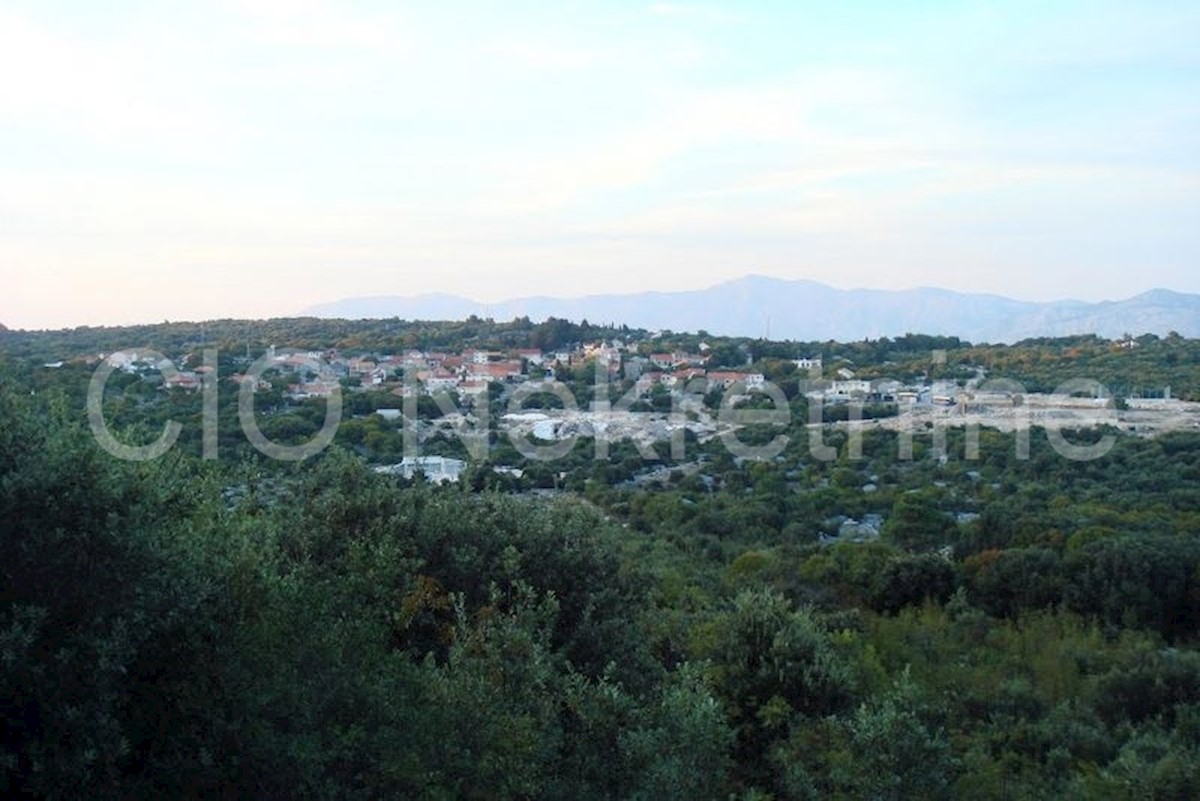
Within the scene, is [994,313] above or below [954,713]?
above

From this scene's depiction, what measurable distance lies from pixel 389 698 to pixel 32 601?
151 cm

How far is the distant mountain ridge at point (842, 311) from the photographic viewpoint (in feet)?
232

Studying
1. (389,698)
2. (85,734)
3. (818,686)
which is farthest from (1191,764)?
(85,734)

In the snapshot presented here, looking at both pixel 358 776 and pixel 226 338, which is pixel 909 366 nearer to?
pixel 226 338

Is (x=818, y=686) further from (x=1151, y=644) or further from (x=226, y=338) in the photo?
(x=226, y=338)

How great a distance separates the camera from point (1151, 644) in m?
12.0

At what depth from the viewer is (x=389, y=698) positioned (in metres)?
4.50

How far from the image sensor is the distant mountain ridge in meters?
70.6

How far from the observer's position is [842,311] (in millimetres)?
100500

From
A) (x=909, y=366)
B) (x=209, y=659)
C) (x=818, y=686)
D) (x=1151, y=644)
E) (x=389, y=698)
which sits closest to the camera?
(x=209, y=659)

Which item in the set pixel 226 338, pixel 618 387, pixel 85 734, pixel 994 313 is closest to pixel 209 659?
pixel 85 734

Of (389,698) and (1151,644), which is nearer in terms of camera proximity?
(389,698)

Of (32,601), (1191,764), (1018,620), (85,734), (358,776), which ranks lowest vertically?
(1018,620)

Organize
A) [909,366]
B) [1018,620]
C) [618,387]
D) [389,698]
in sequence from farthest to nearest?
[909,366], [618,387], [1018,620], [389,698]
